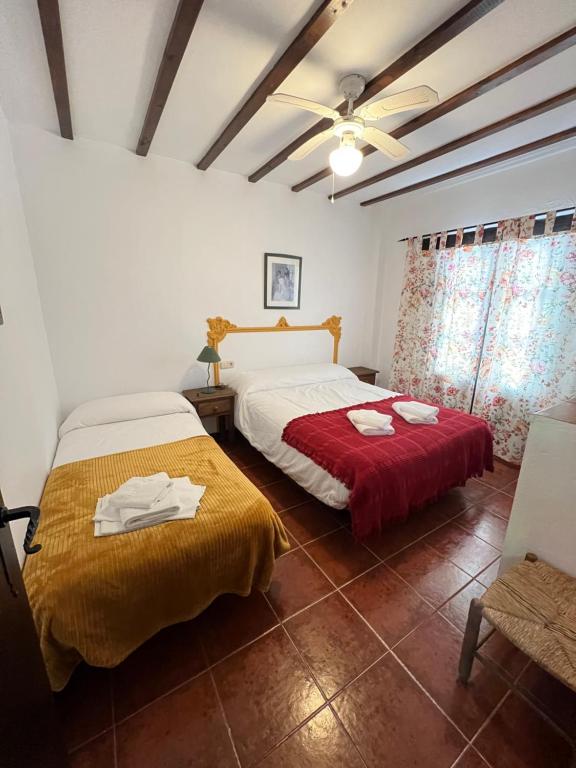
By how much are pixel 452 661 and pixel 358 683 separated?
1.40 feet

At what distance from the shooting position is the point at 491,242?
2.83 metres

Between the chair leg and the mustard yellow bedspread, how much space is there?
0.80 metres

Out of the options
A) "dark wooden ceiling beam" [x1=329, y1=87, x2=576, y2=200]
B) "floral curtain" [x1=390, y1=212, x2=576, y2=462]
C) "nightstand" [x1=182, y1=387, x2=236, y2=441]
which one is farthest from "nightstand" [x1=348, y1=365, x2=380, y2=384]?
"dark wooden ceiling beam" [x1=329, y1=87, x2=576, y2=200]

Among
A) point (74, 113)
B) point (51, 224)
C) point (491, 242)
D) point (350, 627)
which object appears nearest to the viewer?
point (350, 627)

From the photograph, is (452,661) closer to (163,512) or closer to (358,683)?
(358,683)

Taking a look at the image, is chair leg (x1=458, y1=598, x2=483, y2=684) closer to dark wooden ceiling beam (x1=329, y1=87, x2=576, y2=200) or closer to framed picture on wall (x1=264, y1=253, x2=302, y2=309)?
dark wooden ceiling beam (x1=329, y1=87, x2=576, y2=200)

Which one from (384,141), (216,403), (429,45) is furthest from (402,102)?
(216,403)

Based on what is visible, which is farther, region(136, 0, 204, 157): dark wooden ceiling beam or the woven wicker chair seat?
region(136, 0, 204, 157): dark wooden ceiling beam

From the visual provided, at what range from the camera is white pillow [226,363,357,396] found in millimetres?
2949

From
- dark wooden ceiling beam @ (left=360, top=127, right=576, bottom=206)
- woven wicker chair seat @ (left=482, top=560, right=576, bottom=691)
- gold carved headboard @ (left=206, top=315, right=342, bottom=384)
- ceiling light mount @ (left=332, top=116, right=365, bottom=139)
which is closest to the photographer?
woven wicker chair seat @ (left=482, top=560, right=576, bottom=691)

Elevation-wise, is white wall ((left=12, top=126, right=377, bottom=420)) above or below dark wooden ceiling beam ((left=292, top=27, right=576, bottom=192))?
below

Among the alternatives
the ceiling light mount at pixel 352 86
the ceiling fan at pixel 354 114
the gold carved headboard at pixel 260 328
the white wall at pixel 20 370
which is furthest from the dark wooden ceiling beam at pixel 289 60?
the gold carved headboard at pixel 260 328

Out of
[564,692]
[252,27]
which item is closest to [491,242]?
[252,27]

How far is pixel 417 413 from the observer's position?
235 centimetres
